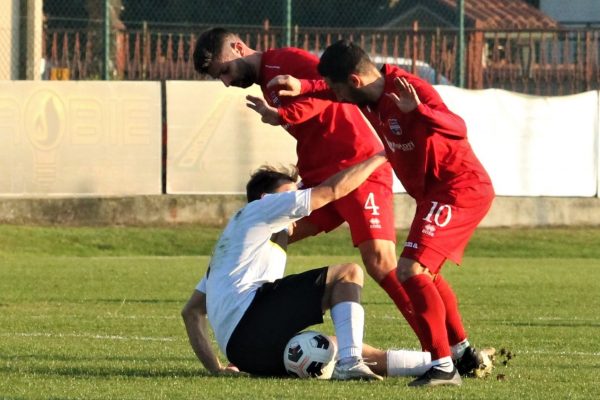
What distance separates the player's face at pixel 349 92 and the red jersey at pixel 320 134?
0.82 m

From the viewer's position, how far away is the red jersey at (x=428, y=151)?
780 centimetres

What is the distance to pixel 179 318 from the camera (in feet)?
39.0

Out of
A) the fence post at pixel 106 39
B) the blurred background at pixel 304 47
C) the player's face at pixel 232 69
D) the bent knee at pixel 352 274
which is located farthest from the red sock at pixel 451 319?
the fence post at pixel 106 39

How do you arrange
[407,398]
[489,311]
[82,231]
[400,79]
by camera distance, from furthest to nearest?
[82,231]
[489,311]
[400,79]
[407,398]

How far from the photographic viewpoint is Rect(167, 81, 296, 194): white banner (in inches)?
809

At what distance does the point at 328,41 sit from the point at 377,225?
13.1m

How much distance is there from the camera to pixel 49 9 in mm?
25062

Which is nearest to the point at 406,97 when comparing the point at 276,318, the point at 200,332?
the point at 276,318

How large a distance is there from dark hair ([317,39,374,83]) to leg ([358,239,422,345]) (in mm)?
1220

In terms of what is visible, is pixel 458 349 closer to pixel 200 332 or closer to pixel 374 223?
pixel 374 223

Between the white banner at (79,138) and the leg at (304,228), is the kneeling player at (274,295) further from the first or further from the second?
the white banner at (79,138)

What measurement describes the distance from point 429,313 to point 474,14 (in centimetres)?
2138

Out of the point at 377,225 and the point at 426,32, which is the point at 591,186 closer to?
the point at 426,32

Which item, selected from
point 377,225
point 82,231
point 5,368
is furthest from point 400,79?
point 82,231
